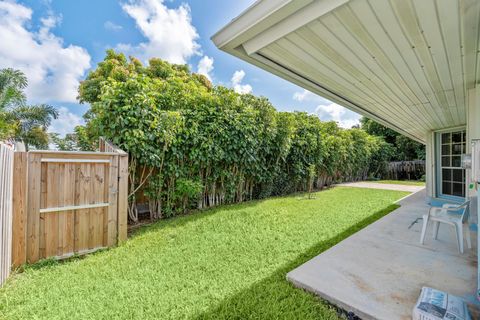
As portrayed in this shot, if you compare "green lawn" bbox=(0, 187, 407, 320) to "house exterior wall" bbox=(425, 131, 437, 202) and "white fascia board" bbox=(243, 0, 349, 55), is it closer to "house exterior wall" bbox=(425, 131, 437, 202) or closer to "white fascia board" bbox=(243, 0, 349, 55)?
"white fascia board" bbox=(243, 0, 349, 55)

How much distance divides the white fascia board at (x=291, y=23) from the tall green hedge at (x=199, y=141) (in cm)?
316

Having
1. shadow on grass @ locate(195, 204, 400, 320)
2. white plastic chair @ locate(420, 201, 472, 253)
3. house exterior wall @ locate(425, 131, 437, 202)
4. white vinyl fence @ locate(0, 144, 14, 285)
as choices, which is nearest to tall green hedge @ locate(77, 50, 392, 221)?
white vinyl fence @ locate(0, 144, 14, 285)

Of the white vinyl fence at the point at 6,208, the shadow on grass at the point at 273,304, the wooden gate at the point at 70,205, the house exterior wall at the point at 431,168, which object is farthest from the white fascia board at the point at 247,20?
the house exterior wall at the point at 431,168

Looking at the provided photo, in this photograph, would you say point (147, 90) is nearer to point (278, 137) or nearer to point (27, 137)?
point (278, 137)

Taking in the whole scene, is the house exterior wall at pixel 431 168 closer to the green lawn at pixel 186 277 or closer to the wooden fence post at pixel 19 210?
the green lawn at pixel 186 277

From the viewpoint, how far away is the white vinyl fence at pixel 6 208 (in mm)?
2369

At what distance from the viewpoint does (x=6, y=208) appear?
2492 mm

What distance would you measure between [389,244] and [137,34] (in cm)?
1038

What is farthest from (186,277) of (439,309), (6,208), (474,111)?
(474,111)

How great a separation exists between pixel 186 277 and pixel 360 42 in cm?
304

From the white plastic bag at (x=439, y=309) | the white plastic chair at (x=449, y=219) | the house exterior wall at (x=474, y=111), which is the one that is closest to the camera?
the white plastic bag at (x=439, y=309)

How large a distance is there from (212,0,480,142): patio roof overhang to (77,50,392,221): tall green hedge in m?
3.09

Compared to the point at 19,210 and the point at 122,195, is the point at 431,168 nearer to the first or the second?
the point at 122,195

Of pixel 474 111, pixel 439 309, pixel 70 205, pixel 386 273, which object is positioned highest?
pixel 474 111
